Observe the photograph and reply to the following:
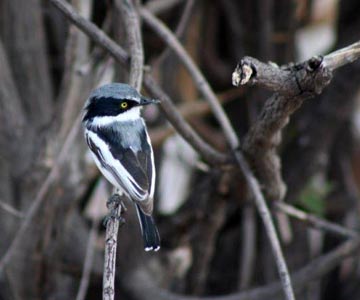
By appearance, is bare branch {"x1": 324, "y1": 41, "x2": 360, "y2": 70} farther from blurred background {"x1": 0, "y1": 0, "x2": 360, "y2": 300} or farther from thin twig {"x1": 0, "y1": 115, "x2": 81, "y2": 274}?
thin twig {"x1": 0, "y1": 115, "x2": 81, "y2": 274}

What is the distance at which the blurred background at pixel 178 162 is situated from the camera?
5.05 meters

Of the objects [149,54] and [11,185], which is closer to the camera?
[11,185]

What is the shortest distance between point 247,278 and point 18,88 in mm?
1968

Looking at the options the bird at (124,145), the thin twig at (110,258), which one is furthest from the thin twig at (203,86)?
the thin twig at (110,258)

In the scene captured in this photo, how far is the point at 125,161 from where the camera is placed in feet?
13.2

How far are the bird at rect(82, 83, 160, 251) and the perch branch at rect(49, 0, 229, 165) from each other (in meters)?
0.09

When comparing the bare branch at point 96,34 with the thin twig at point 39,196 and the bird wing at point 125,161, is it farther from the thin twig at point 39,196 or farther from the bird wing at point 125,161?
the thin twig at point 39,196

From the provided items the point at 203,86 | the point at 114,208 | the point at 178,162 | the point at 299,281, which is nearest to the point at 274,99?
the point at 114,208

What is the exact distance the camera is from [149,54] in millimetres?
Answer: 6469

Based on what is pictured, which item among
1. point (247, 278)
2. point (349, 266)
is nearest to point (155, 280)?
point (247, 278)

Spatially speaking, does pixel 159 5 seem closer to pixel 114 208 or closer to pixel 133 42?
pixel 133 42

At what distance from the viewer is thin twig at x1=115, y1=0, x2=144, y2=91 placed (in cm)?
376

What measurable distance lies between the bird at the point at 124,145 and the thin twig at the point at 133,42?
0.05 m

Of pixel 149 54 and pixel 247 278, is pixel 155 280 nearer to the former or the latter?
pixel 247 278
